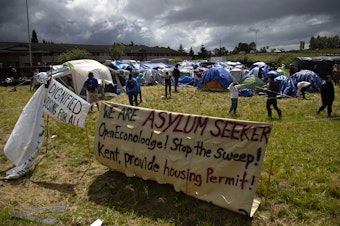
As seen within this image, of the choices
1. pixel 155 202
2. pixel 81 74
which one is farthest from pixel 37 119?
pixel 81 74

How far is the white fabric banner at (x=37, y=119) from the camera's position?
19.8 ft

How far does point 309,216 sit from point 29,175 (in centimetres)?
551

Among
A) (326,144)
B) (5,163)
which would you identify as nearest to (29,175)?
(5,163)

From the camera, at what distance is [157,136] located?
495 centimetres

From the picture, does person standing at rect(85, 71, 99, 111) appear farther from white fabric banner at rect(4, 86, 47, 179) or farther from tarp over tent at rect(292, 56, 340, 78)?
tarp over tent at rect(292, 56, 340, 78)

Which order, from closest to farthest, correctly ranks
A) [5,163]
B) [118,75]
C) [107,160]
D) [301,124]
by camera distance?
[107,160] → [5,163] → [301,124] → [118,75]

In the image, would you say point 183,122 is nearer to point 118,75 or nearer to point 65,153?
point 65,153

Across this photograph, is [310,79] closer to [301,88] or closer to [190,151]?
[301,88]

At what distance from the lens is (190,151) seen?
4617 mm

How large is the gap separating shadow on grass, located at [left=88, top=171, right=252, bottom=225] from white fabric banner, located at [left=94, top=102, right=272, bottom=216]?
16 cm

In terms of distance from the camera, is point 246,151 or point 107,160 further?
point 107,160

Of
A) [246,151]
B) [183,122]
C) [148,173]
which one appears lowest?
[148,173]

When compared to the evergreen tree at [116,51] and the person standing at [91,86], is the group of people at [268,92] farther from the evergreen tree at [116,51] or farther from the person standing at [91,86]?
the evergreen tree at [116,51]

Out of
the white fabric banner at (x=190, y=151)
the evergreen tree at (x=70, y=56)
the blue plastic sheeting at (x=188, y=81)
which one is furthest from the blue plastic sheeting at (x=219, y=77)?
the evergreen tree at (x=70, y=56)
